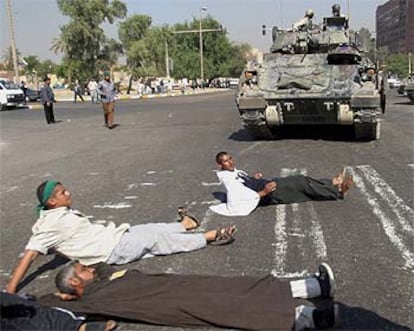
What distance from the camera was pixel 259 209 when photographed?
6.82m

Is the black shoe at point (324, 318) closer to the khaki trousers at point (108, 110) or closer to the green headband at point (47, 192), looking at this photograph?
the green headband at point (47, 192)

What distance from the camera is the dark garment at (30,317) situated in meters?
3.42

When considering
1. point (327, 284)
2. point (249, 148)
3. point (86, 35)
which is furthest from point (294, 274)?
point (86, 35)

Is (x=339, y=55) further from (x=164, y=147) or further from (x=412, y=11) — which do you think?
(x=412, y=11)

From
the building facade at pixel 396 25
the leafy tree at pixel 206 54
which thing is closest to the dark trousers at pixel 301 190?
the leafy tree at pixel 206 54

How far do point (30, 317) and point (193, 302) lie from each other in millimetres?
1046

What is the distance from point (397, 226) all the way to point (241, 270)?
204 centimetres

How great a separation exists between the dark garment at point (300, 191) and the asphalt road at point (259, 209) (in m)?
0.13

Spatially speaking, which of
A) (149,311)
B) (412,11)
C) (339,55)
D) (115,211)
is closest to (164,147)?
(339,55)

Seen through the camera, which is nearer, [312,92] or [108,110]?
[312,92]

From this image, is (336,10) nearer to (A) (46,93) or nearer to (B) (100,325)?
(A) (46,93)

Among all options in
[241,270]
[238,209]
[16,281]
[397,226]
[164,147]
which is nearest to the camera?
[16,281]

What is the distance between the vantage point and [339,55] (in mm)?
12453

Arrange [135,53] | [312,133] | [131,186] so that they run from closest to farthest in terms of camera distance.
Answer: [131,186] < [312,133] < [135,53]
